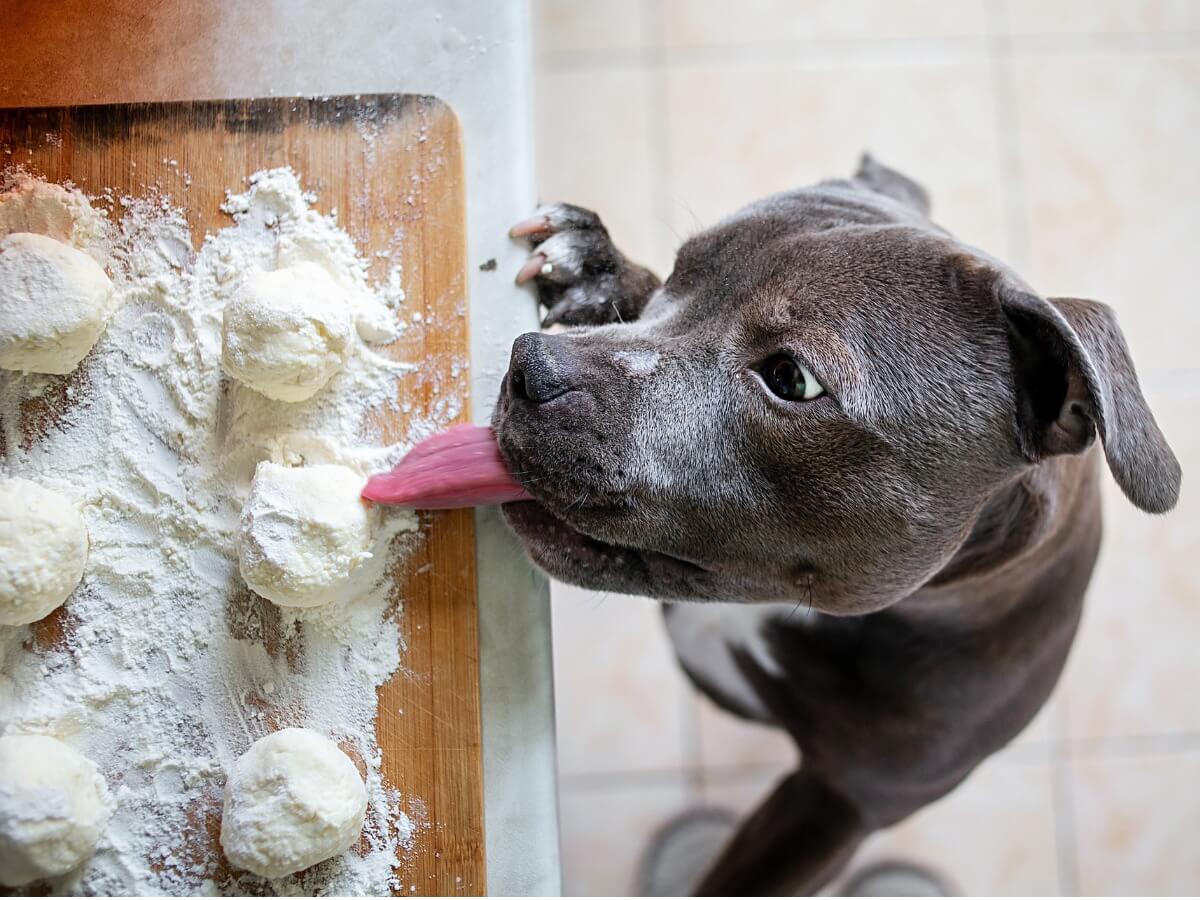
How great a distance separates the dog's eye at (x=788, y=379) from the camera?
3.96 feet

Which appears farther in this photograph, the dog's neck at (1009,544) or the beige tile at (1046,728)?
the beige tile at (1046,728)

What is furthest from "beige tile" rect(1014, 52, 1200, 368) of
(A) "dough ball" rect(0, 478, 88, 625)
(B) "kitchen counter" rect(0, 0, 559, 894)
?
(A) "dough ball" rect(0, 478, 88, 625)

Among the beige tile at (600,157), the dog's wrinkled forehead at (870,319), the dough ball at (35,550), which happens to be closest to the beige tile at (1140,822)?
the beige tile at (600,157)

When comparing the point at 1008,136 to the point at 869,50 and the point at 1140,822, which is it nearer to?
the point at 869,50

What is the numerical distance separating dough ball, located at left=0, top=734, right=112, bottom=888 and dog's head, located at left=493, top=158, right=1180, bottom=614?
0.66 metres

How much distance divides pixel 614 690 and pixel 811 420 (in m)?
1.60

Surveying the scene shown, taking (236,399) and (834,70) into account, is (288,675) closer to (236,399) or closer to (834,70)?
(236,399)

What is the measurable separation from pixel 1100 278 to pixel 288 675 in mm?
2537

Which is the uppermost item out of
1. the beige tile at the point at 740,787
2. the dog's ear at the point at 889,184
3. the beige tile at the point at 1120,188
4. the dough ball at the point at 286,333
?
the beige tile at the point at 1120,188

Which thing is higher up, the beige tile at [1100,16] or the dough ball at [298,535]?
the beige tile at [1100,16]

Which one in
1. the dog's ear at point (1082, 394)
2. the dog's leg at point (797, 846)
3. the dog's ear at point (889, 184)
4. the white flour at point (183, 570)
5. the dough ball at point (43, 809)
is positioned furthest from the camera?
the dog's leg at point (797, 846)

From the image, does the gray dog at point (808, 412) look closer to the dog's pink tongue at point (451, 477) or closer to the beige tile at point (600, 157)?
the dog's pink tongue at point (451, 477)

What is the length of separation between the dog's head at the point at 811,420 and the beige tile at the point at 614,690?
4.23ft

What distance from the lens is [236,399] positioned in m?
1.38
